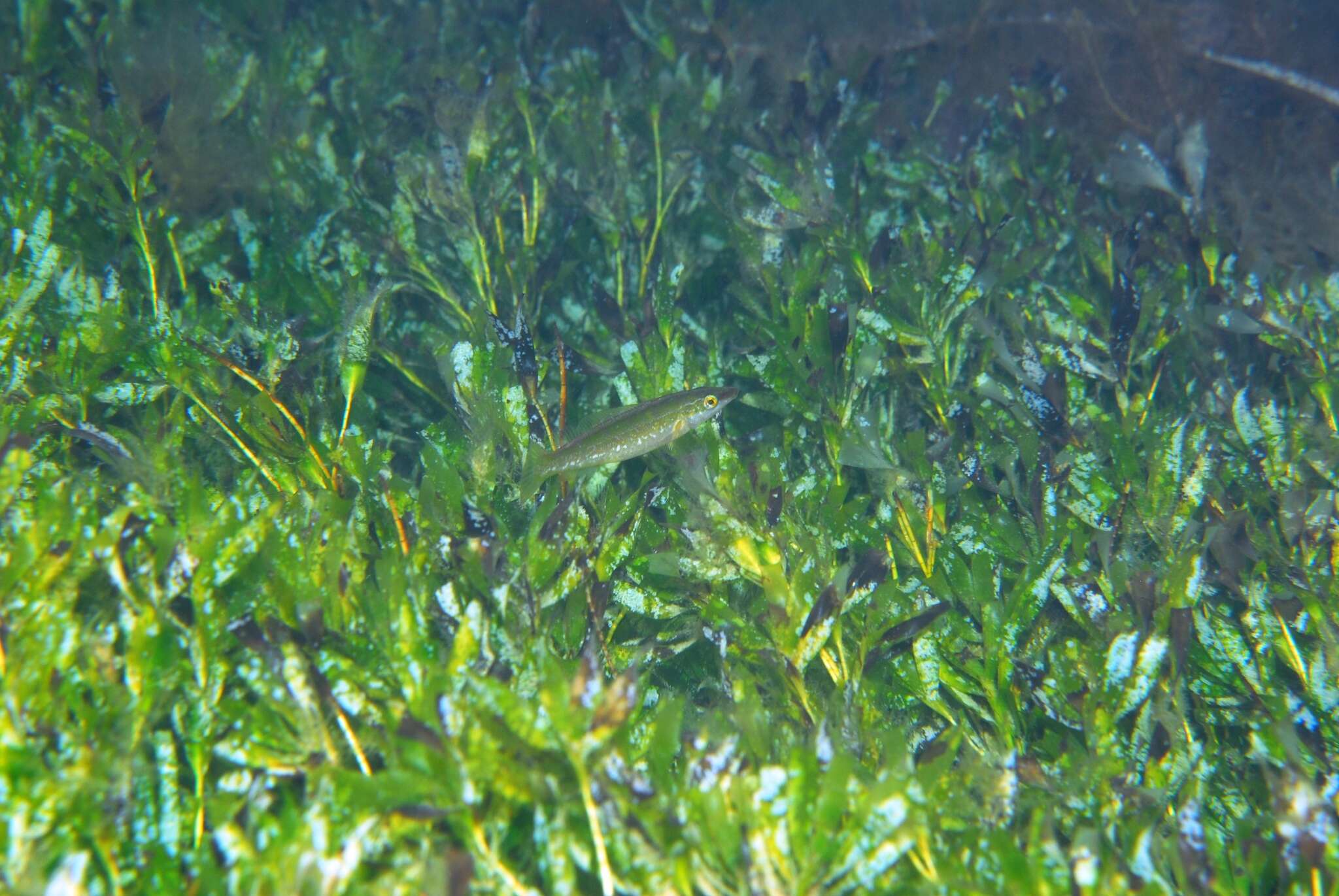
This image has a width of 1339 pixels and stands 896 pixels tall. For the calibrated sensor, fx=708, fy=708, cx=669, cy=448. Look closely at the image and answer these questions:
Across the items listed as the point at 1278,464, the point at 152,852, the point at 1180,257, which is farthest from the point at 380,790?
the point at 1180,257

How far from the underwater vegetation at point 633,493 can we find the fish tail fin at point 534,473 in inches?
0.5

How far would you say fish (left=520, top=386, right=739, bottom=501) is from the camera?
7.39ft

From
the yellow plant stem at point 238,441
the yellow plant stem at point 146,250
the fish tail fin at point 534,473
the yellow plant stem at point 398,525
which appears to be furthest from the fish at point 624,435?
the yellow plant stem at point 146,250

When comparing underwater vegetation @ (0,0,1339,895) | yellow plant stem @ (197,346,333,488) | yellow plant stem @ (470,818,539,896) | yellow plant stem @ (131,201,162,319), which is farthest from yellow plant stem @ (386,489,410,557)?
yellow plant stem @ (131,201,162,319)

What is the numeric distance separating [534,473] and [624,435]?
13.4 inches

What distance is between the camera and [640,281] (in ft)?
11.6

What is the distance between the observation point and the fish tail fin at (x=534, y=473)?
2303 mm

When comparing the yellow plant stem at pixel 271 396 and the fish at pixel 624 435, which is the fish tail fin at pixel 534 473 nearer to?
the fish at pixel 624 435

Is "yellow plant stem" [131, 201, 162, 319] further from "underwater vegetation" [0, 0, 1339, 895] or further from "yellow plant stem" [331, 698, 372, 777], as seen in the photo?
"yellow plant stem" [331, 698, 372, 777]

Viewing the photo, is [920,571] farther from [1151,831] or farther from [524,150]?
[524,150]

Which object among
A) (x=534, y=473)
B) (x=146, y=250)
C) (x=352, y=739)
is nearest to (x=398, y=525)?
(x=534, y=473)

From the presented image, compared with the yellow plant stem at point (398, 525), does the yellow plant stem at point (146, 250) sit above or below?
above

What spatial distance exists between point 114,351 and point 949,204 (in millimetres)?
4069

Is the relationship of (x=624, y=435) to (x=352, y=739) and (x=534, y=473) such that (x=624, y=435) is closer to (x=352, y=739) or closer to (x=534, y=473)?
(x=534, y=473)
